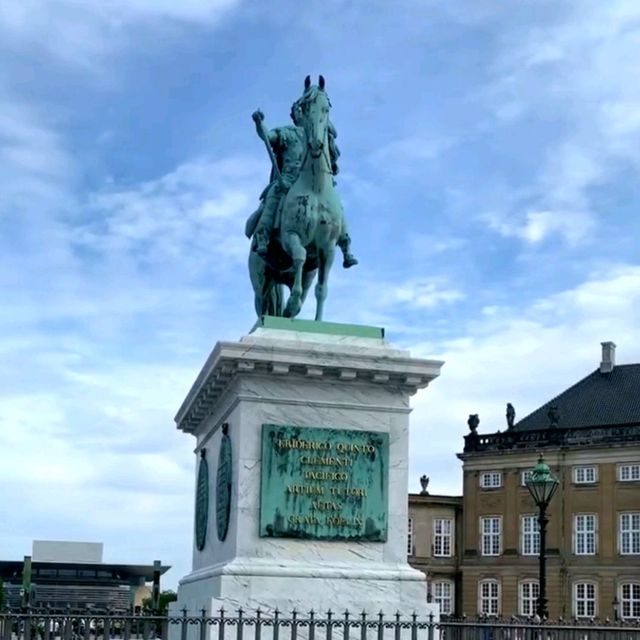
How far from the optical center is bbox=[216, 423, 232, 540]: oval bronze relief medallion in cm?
1410

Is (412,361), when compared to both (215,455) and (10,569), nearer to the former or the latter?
(215,455)

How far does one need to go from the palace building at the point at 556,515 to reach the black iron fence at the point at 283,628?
61.2m

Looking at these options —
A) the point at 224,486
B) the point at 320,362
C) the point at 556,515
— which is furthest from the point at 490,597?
the point at 320,362

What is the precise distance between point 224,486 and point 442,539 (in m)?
69.9

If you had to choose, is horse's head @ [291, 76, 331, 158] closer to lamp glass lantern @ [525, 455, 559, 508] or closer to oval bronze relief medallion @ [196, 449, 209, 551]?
oval bronze relief medallion @ [196, 449, 209, 551]

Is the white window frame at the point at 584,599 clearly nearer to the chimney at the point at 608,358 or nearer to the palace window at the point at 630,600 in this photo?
the palace window at the point at 630,600

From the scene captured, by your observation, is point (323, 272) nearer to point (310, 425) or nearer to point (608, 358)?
point (310, 425)

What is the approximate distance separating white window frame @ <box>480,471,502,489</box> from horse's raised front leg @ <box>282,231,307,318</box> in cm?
6620

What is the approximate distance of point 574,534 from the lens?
3012 inches

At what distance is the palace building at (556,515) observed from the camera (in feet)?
244

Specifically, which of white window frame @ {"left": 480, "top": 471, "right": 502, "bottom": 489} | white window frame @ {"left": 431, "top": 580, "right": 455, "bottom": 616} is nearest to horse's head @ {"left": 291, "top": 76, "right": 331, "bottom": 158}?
white window frame @ {"left": 480, "top": 471, "right": 502, "bottom": 489}

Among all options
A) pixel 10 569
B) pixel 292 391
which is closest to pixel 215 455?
pixel 292 391

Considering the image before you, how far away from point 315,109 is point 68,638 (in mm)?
6966

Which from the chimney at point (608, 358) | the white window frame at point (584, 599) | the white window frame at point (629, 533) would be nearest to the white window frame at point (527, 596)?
the white window frame at point (584, 599)
